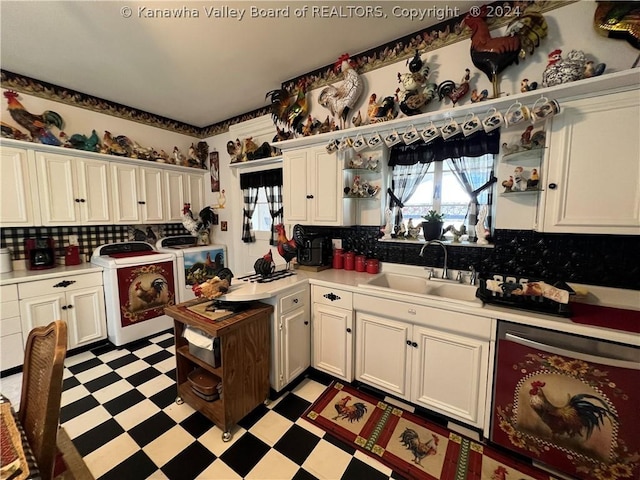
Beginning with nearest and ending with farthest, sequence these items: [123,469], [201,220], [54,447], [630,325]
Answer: [54,447] < [630,325] < [123,469] < [201,220]

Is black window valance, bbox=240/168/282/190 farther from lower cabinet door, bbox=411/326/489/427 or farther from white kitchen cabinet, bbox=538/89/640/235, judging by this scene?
white kitchen cabinet, bbox=538/89/640/235

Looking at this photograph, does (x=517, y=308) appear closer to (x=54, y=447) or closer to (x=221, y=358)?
(x=221, y=358)

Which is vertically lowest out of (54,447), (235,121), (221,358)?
(221,358)

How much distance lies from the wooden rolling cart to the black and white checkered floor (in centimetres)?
12

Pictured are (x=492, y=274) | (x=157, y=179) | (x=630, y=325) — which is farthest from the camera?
(x=157, y=179)

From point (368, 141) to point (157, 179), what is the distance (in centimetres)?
293

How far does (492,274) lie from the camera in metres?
1.79

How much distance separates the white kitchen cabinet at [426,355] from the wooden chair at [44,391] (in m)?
1.60

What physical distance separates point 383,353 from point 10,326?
3217mm

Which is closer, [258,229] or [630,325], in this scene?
[630,325]

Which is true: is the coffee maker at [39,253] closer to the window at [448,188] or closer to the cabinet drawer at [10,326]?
the cabinet drawer at [10,326]

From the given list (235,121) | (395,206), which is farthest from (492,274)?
(235,121)

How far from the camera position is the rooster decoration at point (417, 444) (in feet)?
4.85

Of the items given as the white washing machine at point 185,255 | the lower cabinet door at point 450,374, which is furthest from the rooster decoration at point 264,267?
the lower cabinet door at point 450,374
